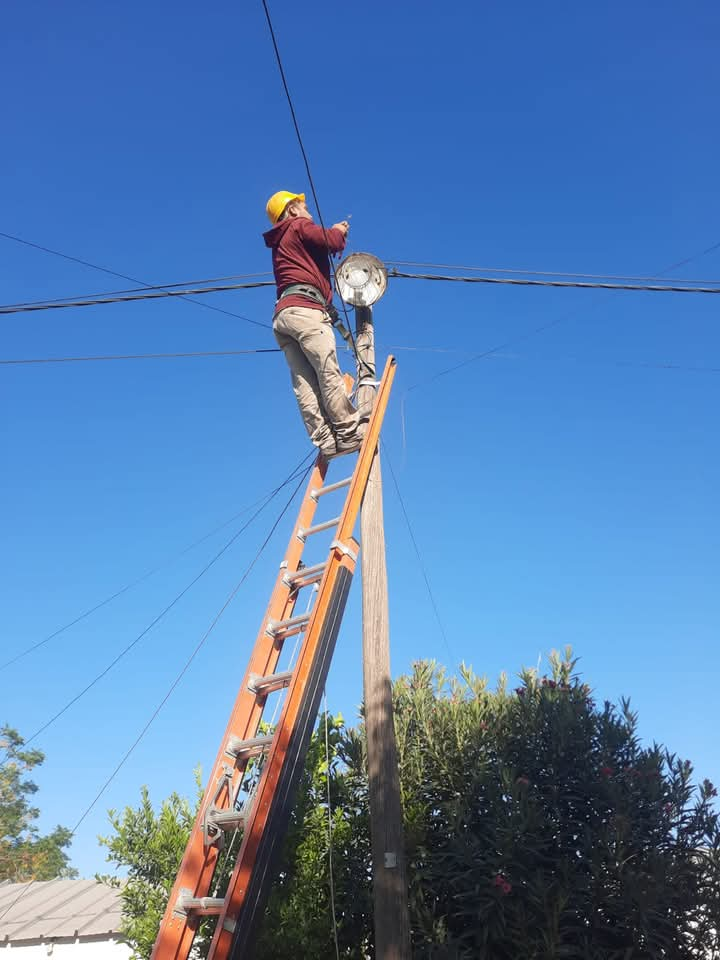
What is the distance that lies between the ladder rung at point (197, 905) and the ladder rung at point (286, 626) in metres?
1.52

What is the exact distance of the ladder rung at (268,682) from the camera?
14.8ft

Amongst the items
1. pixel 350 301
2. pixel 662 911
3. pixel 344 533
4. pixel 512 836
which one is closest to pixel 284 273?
pixel 350 301

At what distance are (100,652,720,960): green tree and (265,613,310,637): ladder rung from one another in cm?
237

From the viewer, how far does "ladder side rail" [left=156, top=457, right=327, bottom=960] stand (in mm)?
3801

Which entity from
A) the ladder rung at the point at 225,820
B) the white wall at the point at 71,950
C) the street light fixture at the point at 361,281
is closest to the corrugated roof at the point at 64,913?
the white wall at the point at 71,950

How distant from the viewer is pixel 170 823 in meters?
7.24

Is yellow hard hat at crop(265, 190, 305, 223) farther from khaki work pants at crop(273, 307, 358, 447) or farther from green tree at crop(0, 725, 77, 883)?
green tree at crop(0, 725, 77, 883)

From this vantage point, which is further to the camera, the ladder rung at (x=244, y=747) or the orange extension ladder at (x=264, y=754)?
the ladder rung at (x=244, y=747)

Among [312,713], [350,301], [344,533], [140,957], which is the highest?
[350,301]

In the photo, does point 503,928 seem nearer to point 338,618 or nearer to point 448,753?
point 448,753

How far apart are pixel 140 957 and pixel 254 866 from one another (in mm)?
4288

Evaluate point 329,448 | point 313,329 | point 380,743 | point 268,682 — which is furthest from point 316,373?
point 380,743

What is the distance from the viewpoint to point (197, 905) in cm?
384

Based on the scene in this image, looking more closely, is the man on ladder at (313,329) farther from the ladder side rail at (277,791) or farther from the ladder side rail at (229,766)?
the ladder side rail at (277,791)
